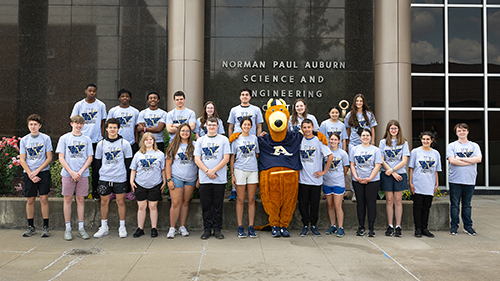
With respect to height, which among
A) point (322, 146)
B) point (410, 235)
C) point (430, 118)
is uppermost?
point (430, 118)

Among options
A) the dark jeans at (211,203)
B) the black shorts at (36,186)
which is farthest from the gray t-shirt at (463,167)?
the black shorts at (36,186)

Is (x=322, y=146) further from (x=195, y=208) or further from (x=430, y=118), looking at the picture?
(x=430, y=118)

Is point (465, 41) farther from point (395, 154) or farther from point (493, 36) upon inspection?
point (395, 154)

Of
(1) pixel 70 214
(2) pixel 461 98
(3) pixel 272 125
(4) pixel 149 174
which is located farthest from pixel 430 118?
(1) pixel 70 214

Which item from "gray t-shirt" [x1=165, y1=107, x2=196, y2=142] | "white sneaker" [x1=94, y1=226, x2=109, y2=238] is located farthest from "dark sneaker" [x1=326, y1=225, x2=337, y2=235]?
"white sneaker" [x1=94, y1=226, x2=109, y2=238]

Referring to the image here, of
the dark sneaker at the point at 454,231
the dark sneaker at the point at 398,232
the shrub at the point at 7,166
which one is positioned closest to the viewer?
the dark sneaker at the point at 398,232

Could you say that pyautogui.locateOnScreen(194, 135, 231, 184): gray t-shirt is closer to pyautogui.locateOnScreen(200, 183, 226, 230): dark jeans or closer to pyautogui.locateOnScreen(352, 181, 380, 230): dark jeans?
pyautogui.locateOnScreen(200, 183, 226, 230): dark jeans

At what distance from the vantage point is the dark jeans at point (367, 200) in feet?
21.2

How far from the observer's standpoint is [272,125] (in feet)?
20.4

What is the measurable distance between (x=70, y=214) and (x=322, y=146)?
4451mm

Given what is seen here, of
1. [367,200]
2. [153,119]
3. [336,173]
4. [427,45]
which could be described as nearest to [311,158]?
[336,173]

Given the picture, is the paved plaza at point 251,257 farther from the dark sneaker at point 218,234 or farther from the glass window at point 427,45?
the glass window at point 427,45

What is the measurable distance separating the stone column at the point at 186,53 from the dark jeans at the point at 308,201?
5526mm

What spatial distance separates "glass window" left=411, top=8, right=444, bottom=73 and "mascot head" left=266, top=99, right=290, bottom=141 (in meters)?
7.69
